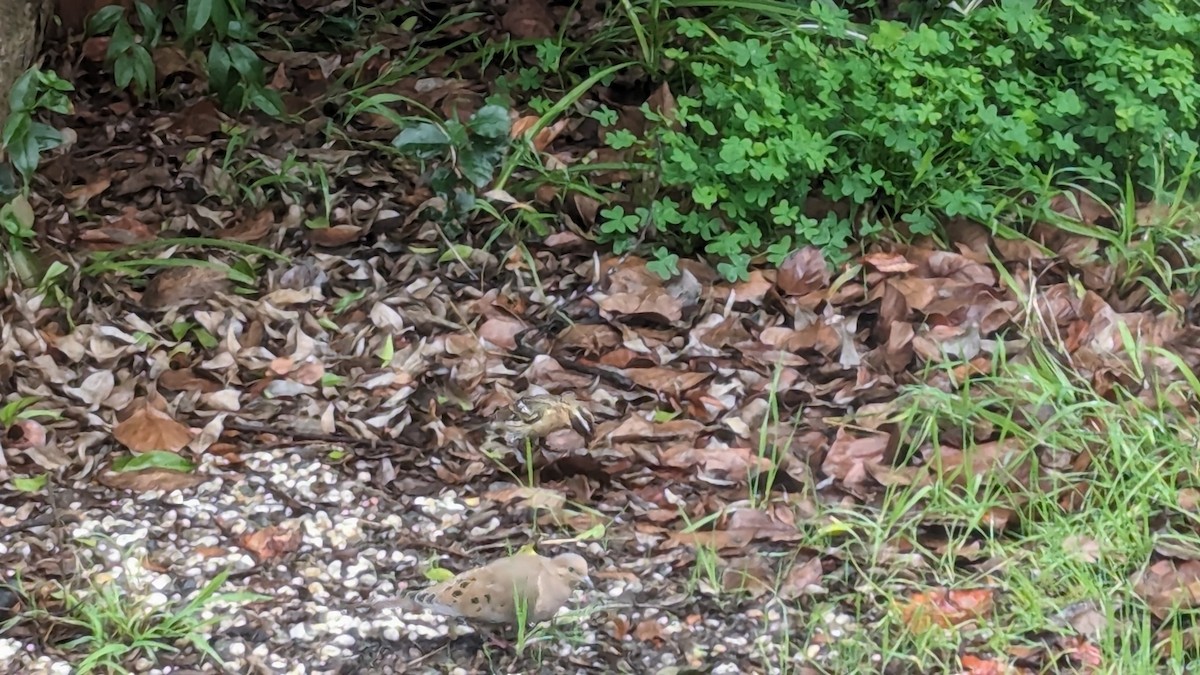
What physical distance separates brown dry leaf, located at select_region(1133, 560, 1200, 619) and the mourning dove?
3.47ft

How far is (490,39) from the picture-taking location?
138 inches

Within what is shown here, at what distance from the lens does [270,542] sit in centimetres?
212

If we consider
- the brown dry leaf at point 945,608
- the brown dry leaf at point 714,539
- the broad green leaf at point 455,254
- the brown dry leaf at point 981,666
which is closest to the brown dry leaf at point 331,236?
the broad green leaf at point 455,254

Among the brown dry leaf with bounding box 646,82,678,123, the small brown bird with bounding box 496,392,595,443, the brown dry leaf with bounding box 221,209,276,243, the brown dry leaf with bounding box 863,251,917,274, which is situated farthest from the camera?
the brown dry leaf with bounding box 646,82,678,123

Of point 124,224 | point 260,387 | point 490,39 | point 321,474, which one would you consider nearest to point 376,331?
point 260,387

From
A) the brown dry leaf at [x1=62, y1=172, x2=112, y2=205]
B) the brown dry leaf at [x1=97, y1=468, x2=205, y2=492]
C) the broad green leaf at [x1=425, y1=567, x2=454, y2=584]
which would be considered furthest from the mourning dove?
the brown dry leaf at [x1=62, y1=172, x2=112, y2=205]

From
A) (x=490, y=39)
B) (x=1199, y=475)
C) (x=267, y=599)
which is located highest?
(x=490, y=39)

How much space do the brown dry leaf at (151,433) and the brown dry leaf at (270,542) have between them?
324 mm

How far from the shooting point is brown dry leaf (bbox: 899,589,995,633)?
1.99m

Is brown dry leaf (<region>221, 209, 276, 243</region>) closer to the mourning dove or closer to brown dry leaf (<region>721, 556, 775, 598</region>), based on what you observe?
the mourning dove

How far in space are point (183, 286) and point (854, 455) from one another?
164cm

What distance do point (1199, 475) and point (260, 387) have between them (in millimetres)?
1983

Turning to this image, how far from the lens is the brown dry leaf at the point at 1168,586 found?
2023mm

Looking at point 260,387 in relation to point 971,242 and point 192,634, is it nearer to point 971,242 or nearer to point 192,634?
point 192,634
